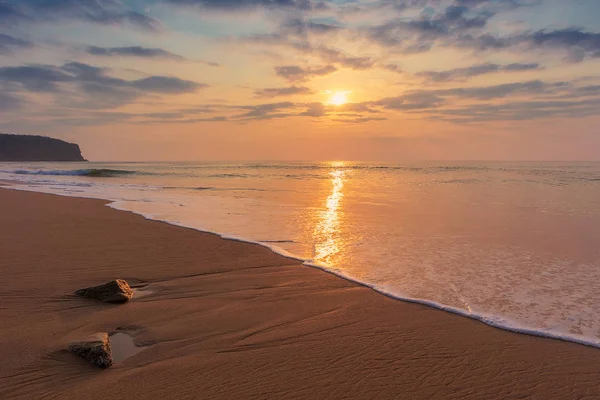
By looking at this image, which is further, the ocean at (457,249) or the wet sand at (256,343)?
the ocean at (457,249)

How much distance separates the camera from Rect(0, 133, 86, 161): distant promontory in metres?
152

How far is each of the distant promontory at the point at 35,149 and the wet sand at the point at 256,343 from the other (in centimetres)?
17744

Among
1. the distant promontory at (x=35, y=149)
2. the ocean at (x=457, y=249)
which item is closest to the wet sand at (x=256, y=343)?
the ocean at (x=457, y=249)

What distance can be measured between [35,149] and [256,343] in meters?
185

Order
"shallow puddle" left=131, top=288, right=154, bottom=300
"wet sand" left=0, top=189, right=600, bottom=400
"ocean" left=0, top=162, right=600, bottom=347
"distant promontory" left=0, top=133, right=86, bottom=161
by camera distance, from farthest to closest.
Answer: "distant promontory" left=0, top=133, right=86, bottom=161 < "shallow puddle" left=131, top=288, right=154, bottom=300 < "ocean" left=0, top=162, right=600, bottom=347 < "wet sand" left=0, top=189, right=600, bottom=400

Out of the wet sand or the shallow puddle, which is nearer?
the wet sand

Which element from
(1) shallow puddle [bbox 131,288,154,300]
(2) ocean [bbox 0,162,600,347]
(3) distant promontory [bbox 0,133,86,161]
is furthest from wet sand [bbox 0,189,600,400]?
(3) distant promontory [bbox 0,133,86,161]

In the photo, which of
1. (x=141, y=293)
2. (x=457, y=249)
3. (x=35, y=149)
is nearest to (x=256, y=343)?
(x=141, y=293)

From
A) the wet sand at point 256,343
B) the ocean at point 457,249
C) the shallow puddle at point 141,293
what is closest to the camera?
the wet sand at point 256,343

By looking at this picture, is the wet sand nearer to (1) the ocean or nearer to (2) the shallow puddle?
(2) the shallow puddle

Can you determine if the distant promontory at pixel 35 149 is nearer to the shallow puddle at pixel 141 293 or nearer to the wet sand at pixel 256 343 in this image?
the wet sand at pixel 256 343

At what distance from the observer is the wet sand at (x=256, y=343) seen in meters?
3.16

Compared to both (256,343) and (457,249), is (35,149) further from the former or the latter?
(256,343)

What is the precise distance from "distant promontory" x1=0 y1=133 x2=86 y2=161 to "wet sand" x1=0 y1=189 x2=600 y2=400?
177442 millimetres
